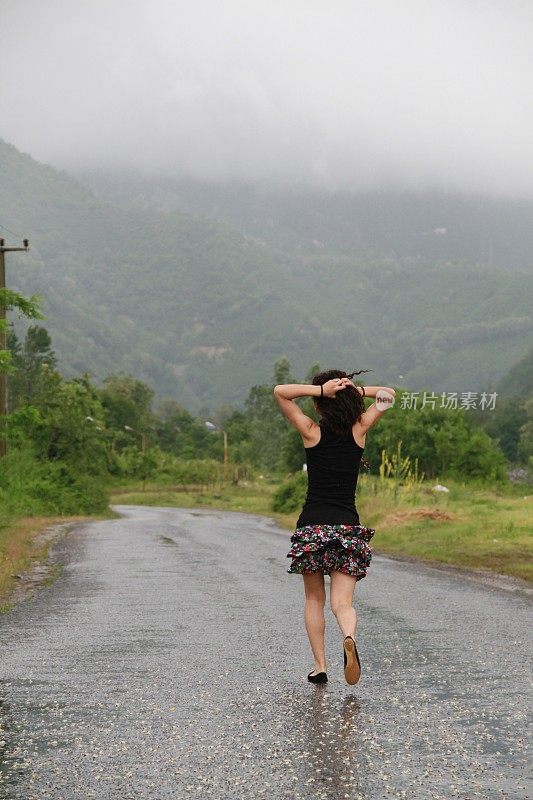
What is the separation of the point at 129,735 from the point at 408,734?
152cm

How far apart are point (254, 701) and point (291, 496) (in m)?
46.1

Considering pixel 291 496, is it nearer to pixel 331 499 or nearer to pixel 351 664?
pixel 331 499

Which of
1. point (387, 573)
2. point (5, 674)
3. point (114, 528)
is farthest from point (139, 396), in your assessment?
point (5, 674)

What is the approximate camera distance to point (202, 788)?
5.16 metres

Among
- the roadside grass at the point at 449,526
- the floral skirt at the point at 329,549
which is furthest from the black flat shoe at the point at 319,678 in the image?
the roadside grass at the point at 449,526

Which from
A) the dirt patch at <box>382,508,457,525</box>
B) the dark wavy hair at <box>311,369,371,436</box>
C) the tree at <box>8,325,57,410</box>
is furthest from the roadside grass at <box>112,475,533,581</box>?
the tree at <box>8,325,57,410</box>

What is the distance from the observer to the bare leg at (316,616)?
7.77 m

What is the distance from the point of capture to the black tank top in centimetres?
781

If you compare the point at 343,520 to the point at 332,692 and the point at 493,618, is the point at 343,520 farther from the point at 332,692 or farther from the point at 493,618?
the point at 493,618

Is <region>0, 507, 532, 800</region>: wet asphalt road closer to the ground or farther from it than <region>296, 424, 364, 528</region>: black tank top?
closer to the ground

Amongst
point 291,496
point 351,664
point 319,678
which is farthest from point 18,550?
point 291,496

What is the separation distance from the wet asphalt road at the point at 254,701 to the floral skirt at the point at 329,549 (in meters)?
0.80

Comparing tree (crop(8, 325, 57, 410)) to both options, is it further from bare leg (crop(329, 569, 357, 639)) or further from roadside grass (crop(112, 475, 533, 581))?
bare leg (crop(329, 569, 357, 639))

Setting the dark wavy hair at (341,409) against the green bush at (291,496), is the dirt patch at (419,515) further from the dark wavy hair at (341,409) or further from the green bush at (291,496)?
the dark wavy hair at (341,409)
